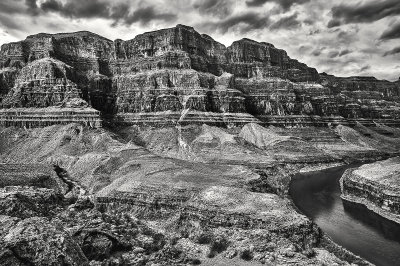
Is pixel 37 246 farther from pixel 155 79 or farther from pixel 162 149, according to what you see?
pixel 155 79

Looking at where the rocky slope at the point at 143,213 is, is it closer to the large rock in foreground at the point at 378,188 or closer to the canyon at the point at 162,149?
the canyon at the point at 162,149

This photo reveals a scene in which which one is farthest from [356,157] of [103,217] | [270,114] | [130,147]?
[103,217]

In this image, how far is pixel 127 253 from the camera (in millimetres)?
42719

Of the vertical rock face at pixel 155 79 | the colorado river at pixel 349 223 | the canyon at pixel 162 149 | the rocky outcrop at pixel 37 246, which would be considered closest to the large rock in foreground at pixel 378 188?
the colorado river at pixel 349 223

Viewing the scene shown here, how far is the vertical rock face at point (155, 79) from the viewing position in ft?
459

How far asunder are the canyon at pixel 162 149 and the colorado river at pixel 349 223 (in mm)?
5298

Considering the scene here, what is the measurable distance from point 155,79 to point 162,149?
139 ft

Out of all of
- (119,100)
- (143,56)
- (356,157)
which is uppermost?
(143,56)

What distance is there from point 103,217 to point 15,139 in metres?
80.3

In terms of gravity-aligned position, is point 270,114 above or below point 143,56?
below

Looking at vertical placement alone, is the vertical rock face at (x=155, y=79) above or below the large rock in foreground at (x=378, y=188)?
above

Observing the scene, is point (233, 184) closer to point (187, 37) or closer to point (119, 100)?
point (119, 100)

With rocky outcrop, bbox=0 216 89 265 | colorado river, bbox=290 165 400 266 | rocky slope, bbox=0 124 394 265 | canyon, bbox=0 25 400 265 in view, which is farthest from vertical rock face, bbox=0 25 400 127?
rocky outcrop, bbox=0 216 89 265

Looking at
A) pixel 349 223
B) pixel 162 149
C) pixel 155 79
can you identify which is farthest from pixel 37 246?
pixel 155 79
